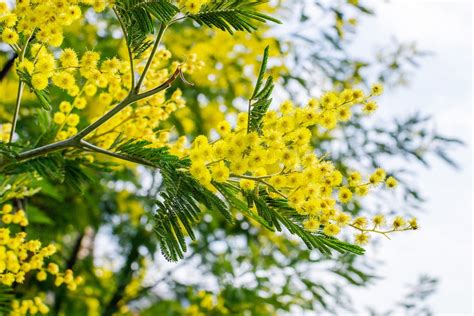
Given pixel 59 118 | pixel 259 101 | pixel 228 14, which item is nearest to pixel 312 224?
pixel 259 101

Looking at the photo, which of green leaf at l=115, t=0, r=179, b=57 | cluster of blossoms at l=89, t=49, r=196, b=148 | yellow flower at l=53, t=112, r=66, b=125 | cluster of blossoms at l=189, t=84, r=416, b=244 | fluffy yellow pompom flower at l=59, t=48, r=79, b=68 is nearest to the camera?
cluster of blossoms at l=189, t=84, r=416, b=244

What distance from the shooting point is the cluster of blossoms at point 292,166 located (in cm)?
129

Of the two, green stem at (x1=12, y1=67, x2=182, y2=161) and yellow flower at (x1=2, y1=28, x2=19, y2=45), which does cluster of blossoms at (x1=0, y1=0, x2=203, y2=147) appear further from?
green stem at (x1=12, y1=67, x2=182, y2=161)

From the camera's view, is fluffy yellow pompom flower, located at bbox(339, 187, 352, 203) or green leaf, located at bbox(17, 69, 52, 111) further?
green leaf, located at bbox(17, 69, 52, 111)

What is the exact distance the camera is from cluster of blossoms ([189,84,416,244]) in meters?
1.29

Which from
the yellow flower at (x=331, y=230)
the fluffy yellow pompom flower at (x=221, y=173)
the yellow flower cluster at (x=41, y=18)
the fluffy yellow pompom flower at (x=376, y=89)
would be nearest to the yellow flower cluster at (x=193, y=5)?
the yellow flower cluster at (x=41, y=18)

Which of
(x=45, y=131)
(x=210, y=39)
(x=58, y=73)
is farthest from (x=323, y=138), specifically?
(x=58, y=73)

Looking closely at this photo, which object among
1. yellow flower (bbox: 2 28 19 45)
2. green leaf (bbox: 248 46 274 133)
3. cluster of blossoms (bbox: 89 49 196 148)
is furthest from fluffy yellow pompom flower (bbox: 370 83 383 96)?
yellow flower (bbox: 2 28 19 45)

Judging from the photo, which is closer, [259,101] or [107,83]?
[259,101]

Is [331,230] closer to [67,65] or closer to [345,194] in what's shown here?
[345,194]

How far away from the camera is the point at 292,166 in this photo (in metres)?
1.31

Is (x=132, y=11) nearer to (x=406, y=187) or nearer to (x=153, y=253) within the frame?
(x=406, y=187)

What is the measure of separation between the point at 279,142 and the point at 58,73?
2.23ft

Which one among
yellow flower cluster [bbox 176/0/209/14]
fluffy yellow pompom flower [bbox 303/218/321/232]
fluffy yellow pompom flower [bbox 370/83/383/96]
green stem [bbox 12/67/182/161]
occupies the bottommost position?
fluffy yellow pompom flower [bbox 303/218/321/232]
